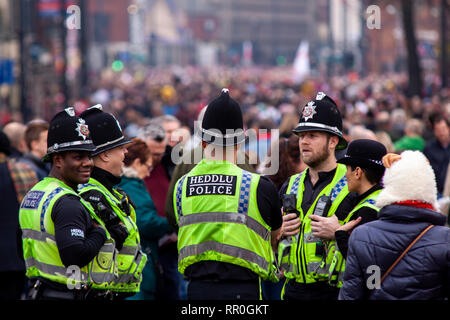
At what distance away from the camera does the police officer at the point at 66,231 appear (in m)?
4.94

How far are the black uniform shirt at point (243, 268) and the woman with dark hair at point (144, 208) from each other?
2282 millimetres

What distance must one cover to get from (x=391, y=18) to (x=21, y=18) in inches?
2761

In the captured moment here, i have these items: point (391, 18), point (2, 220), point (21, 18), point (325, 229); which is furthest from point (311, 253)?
point (391, 18)

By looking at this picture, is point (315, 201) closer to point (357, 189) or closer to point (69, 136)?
point (357, 189)

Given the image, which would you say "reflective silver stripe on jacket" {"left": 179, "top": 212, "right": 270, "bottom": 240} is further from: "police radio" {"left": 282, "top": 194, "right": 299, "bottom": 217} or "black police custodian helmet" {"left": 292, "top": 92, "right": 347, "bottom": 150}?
"black police custodian helmet" {"left": 292, "top": 92, "right": 347, "bottom": 150}

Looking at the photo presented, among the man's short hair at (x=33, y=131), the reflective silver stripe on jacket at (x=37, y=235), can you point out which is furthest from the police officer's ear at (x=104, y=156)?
the man's short hair at (x=33, y=131)

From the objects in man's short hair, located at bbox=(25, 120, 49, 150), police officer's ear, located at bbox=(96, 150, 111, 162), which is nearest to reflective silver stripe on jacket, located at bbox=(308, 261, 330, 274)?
police officer's ear, located at bbox=(96, 150, 111, 162)

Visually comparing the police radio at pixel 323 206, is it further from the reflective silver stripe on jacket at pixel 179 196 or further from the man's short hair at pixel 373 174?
the reflective silver stripe on jacket at pixel 179 196

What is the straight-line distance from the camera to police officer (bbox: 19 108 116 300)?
16.2 ft

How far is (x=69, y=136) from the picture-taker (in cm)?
517

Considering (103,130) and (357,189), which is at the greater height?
(103,130)

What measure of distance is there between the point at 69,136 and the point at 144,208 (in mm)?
2268

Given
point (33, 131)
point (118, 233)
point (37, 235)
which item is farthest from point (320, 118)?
point (33, 131)

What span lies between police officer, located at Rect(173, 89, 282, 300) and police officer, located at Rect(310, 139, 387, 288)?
45 centimetres
